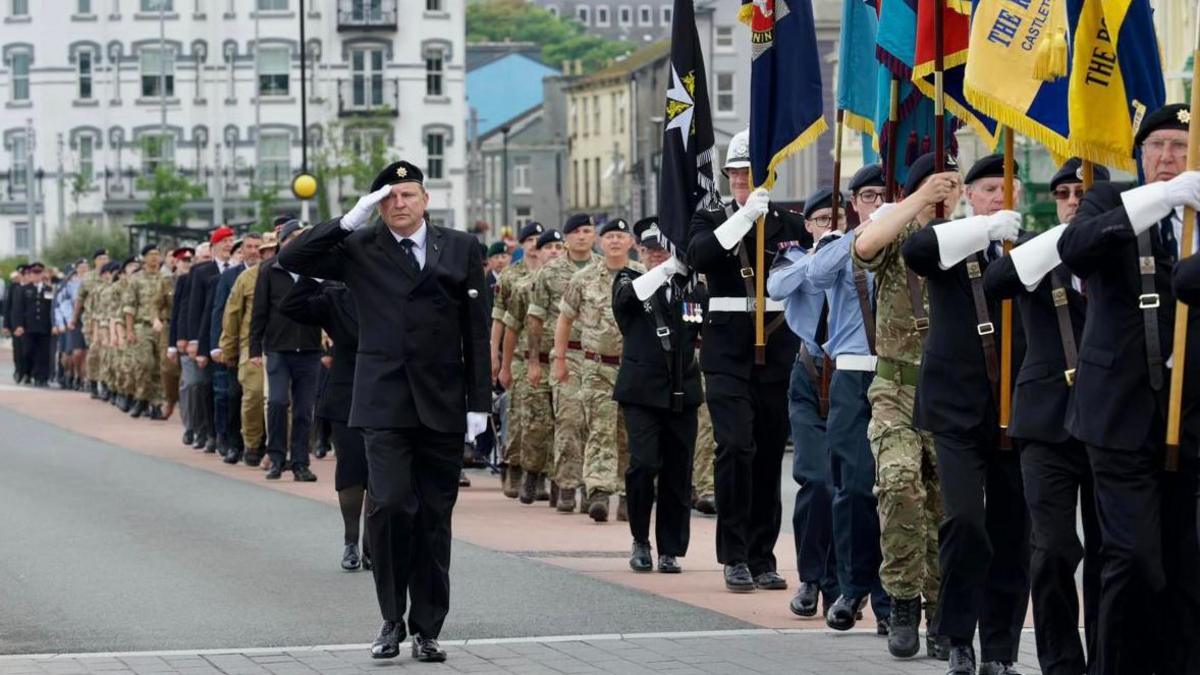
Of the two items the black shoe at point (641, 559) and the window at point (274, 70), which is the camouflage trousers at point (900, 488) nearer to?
the black shoe at point (641, 559)

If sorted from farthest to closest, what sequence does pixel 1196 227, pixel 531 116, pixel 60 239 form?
pixel 531 116 → pixel 60 239 → pixel 1196 227

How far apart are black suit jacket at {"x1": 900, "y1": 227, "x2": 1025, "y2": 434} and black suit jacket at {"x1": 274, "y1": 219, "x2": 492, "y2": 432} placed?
2004 mm

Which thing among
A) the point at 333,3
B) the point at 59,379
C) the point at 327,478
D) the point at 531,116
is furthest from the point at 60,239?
the point at 327,478

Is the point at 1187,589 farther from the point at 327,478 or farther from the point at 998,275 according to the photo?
the point at 327,478

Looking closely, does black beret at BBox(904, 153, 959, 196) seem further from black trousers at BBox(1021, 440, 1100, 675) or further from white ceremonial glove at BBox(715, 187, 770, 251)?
white ceremonial glove at BBox(715, 187, 770, 251)

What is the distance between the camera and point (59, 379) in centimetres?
4347

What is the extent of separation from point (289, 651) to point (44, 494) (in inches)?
379

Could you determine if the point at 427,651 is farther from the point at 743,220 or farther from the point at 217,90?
the point at 217,90

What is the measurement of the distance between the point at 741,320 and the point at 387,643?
3.28 m

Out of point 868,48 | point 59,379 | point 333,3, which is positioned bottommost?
point 59,379

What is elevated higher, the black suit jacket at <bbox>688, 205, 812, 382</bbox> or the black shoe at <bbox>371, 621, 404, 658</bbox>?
the black suit jacket at <bbox>688, 205, 812, 382</bbox>

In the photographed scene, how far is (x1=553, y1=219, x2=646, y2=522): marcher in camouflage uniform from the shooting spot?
658 inches

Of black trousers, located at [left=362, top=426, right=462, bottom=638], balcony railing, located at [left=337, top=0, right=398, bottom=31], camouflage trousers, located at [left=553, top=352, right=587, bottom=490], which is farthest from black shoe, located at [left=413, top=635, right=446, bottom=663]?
balcony railing, located at [left=337, top=0, right=398, bottom=31]

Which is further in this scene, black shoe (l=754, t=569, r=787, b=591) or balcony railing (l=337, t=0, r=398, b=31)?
balcony railing (l=337, t=0, r=398, b=31)
